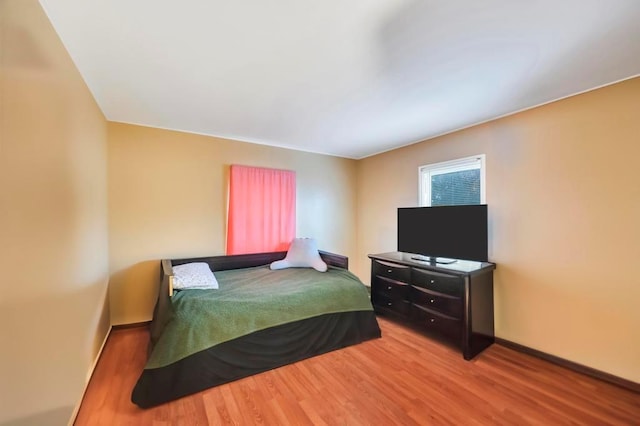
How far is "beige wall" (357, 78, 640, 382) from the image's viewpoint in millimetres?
2027

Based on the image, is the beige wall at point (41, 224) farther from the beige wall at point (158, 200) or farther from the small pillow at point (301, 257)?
the small pillow at point (301, 257)

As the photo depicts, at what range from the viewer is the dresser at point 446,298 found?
2.48 meters

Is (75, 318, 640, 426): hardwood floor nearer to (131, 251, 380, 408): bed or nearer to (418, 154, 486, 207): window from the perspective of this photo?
(131, 251, 380, 408): bed

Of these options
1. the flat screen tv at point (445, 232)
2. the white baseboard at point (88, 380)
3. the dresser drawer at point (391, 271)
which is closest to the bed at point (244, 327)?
the white baseboard at point (88, 380)

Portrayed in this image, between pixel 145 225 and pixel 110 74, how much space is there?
1.69 metres

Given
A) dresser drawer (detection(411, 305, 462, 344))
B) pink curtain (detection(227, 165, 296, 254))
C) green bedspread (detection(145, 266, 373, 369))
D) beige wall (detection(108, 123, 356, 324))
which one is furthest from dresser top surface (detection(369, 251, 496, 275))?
beige wall (detection(108, 123, 356, 324))

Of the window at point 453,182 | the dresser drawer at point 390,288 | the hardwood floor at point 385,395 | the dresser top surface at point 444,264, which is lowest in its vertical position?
the hardwood floor at point 385,395

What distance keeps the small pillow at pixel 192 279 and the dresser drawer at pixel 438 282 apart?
2.14 m

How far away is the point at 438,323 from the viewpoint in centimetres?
270

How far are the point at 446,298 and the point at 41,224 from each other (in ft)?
10.1

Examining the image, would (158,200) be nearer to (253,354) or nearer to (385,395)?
(253,354)

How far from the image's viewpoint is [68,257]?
1640 millimetres

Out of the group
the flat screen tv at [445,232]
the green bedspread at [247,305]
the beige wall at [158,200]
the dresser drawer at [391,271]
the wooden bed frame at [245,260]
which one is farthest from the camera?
the wooden bed frame at [245,260]

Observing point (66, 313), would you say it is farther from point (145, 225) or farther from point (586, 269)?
point (586, 269)
